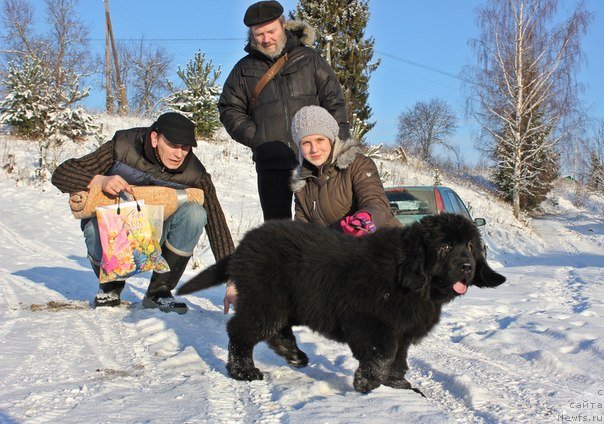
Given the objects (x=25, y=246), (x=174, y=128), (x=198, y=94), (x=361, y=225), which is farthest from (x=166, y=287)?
(x=198, y=94)

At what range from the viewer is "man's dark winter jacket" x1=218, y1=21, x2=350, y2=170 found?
14.9 ft

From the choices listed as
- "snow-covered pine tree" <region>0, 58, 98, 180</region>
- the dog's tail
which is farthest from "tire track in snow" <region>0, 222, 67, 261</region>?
"snow-covered pine tree" <region>0, 58, 98, 180</region>

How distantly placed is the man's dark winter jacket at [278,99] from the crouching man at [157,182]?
18.4 inches

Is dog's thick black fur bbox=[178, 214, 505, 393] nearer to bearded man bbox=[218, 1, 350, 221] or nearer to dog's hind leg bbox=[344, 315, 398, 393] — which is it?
dog's hind leg bbox=[344, 315, 398, 393]

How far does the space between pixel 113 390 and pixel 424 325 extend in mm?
1682

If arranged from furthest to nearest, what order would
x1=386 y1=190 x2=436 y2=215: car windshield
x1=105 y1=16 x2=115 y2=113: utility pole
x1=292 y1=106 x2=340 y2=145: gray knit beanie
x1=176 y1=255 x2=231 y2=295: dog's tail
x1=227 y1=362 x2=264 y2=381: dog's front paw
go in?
1. x1=105 y1=16 x2=115 y2=113: utility pole
2. x1=386 y1=190 x2=436 y2=215: car windshield
3. x1=292 y1=106 x2=340 y2=145: gray knit beanie
4. x1=176 y1=255 x2=231 y2=295: dog's tail
5. x1=227 y1=362 x2=264 y2=381: dog's front paw

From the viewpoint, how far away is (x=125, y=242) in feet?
14.6

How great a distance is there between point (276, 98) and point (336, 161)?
3.27 feet

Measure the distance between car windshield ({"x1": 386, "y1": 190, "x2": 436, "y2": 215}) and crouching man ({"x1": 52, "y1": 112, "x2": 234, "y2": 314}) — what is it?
453 cm

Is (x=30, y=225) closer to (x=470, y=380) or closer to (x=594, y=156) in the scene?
(x=470, y=380)

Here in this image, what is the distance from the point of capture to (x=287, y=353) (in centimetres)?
353

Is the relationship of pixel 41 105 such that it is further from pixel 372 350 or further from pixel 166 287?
pixel 372 350

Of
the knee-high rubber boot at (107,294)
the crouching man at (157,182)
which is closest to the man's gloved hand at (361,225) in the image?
the crouching man at (157,182)

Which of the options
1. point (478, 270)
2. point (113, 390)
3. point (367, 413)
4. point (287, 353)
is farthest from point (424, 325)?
point (113, 390)
